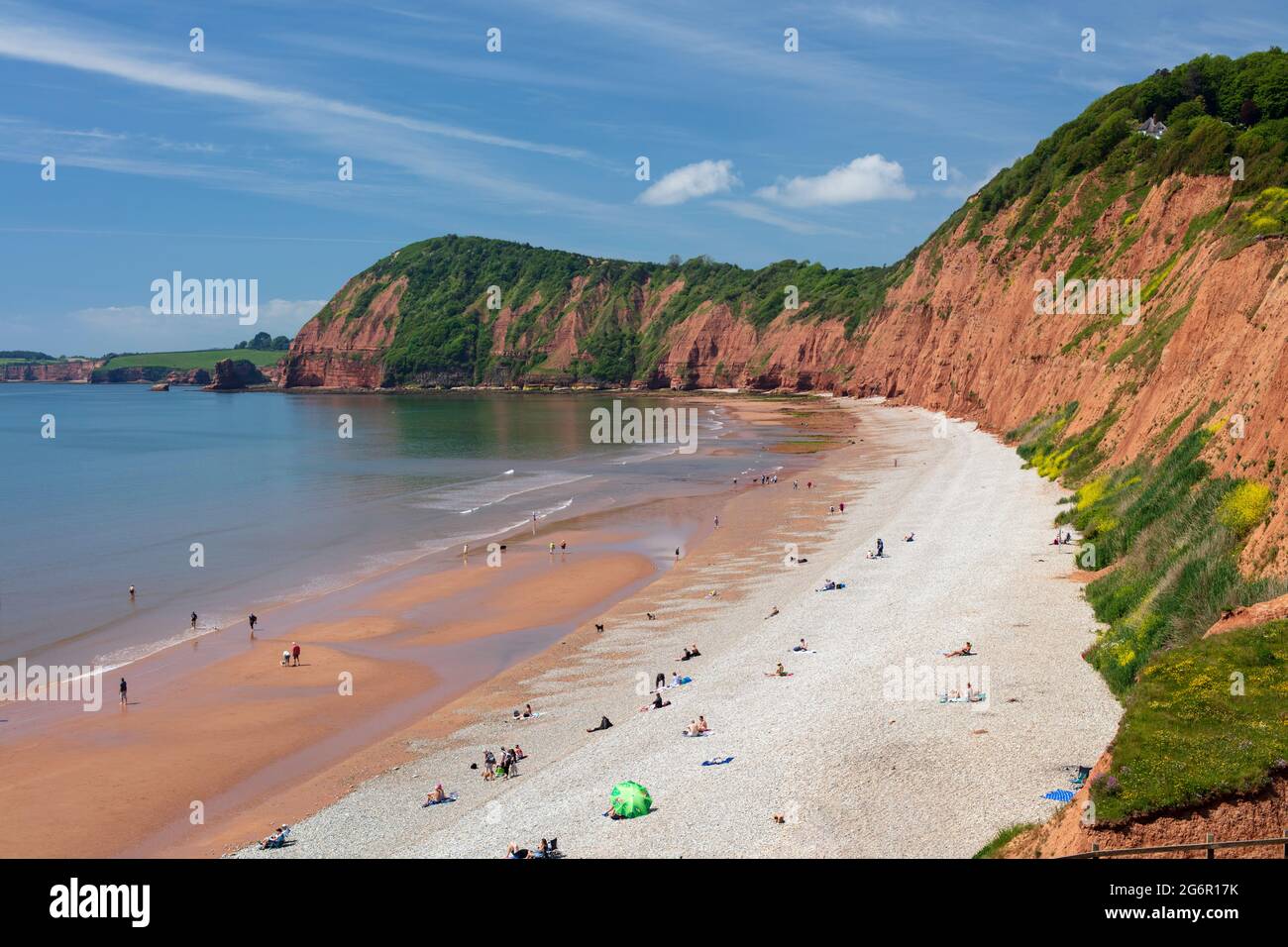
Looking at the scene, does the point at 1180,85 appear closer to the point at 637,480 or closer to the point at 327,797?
the point at 637,480

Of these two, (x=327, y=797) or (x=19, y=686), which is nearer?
(x=327, y=797)

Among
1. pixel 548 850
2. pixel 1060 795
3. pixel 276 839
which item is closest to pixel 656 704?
pixel 548 850

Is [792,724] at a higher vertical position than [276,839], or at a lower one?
higher

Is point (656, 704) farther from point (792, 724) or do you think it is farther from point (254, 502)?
point (254, 502)

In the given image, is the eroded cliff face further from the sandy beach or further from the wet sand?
the wet sand

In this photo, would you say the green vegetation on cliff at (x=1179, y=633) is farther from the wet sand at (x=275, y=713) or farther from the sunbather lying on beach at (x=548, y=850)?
the wet sand at (x=275, y=713)
